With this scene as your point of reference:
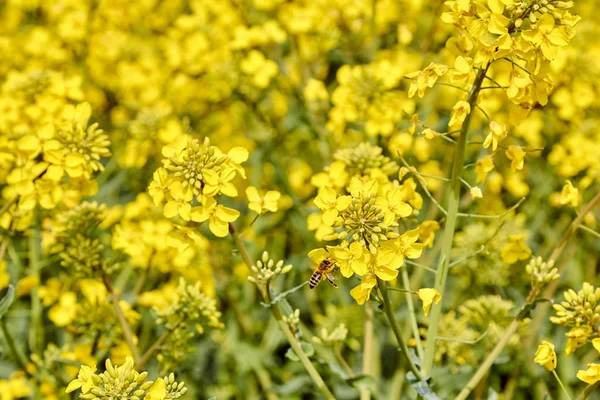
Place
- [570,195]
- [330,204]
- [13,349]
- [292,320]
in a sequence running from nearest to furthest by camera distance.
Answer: [330,204] < [292,320] < [570,195] < [13,349]

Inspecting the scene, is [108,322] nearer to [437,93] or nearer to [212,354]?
[212,354]

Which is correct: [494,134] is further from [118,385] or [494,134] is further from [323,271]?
[118,385]

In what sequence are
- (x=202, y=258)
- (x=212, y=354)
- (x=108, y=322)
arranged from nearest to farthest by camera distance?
(x=108, y=322)
(x=202, y=258)
(x=212, y=354)

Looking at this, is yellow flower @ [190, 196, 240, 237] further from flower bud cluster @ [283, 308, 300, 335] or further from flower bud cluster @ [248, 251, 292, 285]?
flower bud cluster @ [283, 308, 300, 335]

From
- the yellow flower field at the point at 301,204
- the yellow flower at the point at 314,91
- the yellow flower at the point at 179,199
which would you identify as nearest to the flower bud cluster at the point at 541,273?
the yellow flower field at the point at 301,204

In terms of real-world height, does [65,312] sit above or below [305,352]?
below

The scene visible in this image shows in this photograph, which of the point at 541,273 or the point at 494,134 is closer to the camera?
the point at 494,134

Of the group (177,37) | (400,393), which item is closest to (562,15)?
(400,393)

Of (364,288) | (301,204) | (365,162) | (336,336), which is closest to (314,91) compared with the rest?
(301,204)
